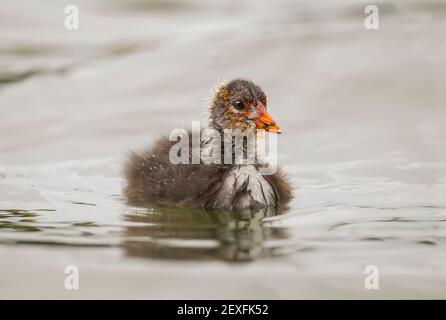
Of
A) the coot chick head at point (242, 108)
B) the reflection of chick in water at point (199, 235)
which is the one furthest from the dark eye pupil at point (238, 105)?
the reflection of chick in water at point (199, 235)

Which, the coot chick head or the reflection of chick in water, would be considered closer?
the reflection of chick in water

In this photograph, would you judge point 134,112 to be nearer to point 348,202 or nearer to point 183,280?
point 348,202

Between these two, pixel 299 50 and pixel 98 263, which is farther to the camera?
pixel 299 50

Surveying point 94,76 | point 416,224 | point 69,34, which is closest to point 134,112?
point 94,76

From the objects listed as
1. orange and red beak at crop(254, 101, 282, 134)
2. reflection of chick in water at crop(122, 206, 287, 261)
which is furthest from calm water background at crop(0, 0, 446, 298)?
orange and red beak at crop(254, 101, 282, 134)

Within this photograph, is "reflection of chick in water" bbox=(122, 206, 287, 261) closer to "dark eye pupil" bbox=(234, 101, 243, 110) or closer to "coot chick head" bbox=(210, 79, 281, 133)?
"coot chick head" bbox=(210, 79, 281, 133)

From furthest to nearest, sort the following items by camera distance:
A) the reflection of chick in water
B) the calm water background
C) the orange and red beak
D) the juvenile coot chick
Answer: the orange and red beak → the juvenile coot chick → the reflection of chick in water → the calm water background
